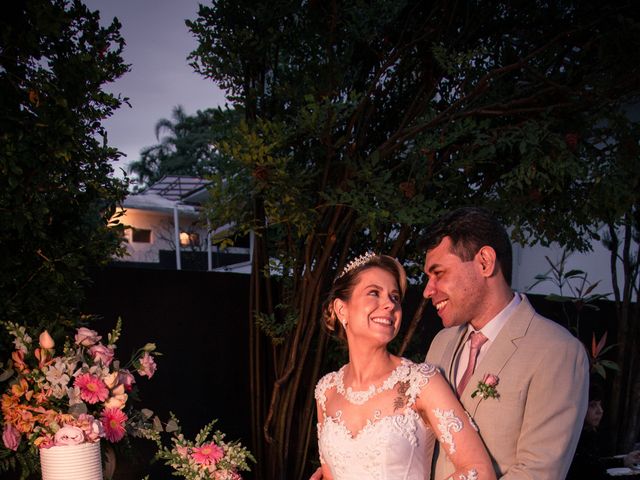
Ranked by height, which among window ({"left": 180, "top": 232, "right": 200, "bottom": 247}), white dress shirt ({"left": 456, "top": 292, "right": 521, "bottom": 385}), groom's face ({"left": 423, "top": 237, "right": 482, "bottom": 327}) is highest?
window ({"left": 180, "top": 232, "right": 200, "bottom": 247})

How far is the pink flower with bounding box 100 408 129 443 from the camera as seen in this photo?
2.52 meters

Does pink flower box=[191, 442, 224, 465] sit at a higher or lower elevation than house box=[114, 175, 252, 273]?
lower

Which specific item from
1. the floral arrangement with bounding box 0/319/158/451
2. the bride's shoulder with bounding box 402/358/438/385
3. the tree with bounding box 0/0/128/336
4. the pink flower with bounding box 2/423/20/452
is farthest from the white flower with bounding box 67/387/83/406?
the bride's shoulder with bounding box 402/358/438/385

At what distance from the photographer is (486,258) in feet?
7.35

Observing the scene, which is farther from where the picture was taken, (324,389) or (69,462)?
(324,389)

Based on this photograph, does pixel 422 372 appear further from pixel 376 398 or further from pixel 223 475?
pixel 223 475

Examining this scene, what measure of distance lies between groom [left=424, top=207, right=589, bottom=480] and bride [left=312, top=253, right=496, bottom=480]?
0.09 m

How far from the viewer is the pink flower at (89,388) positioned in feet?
8.07

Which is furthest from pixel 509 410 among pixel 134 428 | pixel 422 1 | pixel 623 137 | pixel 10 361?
pixel 422 1

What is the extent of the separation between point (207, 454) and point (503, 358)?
109 cm

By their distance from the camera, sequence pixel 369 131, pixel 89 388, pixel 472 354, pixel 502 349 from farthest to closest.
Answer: pixel 369 131, pixel 89 388, pixel 472 354, pixel 502 349

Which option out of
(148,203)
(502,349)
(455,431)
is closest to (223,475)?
(455,431)

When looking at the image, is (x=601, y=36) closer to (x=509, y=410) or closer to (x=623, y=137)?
(x=623, y=137)

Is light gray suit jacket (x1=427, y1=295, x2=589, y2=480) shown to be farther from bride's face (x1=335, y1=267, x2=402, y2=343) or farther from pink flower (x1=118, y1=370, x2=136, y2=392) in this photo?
pink flower (x1=118, y1=370, x2=136, y2=392)
